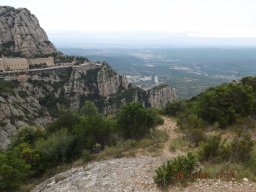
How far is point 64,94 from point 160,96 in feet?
110

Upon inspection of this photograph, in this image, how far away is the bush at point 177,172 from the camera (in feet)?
44.7

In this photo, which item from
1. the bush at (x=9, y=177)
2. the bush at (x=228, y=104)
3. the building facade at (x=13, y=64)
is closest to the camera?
the bush at (x=9, y=177)

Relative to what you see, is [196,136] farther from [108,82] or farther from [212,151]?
[108,82]

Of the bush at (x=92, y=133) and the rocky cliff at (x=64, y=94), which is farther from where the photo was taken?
the rocky cliff at (x=64, y=94)

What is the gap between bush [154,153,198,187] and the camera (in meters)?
13.6

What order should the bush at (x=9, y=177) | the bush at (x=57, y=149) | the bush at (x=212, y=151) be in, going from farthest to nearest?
the bush at (x=57, y=149)
the bush at (x=9, y=177)
the bush at (x=212, y=151)

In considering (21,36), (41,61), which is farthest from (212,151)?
(21,36)

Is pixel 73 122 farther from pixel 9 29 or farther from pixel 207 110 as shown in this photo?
pixel 9 29

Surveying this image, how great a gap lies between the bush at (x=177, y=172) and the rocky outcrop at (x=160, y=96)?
94.1 meters

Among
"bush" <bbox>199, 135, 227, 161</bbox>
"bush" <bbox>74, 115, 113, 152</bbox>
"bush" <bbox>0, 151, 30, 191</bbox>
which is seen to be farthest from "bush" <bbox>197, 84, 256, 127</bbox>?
"bush" <bbox>0, 151, 30, 191</bbox>

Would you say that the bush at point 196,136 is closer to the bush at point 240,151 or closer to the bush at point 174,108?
the bush at point 240,151

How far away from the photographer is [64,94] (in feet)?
327

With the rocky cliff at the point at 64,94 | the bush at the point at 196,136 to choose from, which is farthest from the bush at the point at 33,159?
the rocky cliff at the point at 64,94

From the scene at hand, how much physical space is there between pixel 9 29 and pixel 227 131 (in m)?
114
